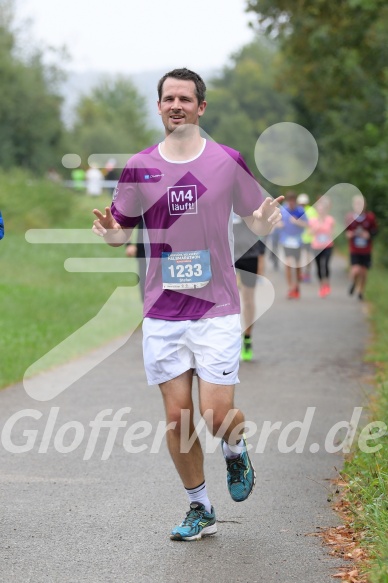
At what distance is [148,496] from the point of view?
6.96m

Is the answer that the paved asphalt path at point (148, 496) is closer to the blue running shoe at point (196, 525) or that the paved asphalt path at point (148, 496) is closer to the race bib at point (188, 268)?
the blue running shoe at point (196, 525)

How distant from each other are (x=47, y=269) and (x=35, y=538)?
64.3 feet

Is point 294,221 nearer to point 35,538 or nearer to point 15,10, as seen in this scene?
point 35,538

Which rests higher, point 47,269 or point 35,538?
point 47,269

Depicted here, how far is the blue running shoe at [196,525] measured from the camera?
5.98m

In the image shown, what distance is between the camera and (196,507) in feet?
20.0

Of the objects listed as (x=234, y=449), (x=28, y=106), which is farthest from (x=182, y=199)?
(x=28, y=106)

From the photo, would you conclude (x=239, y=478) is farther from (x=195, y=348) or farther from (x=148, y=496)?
(x=148, y=496)

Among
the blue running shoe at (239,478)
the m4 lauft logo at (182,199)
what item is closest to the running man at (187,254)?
the m4 lauft logo at (182,199)

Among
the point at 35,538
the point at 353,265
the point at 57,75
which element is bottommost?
the point at 35,538

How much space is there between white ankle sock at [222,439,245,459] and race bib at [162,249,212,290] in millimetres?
850

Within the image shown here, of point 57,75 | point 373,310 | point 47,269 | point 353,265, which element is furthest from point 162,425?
point 57,75

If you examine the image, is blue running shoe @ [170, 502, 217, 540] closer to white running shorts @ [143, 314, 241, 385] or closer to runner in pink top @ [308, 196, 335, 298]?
white running shorts @ [143, 314, 241, 385]

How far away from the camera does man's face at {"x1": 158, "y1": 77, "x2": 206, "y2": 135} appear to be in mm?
5926
